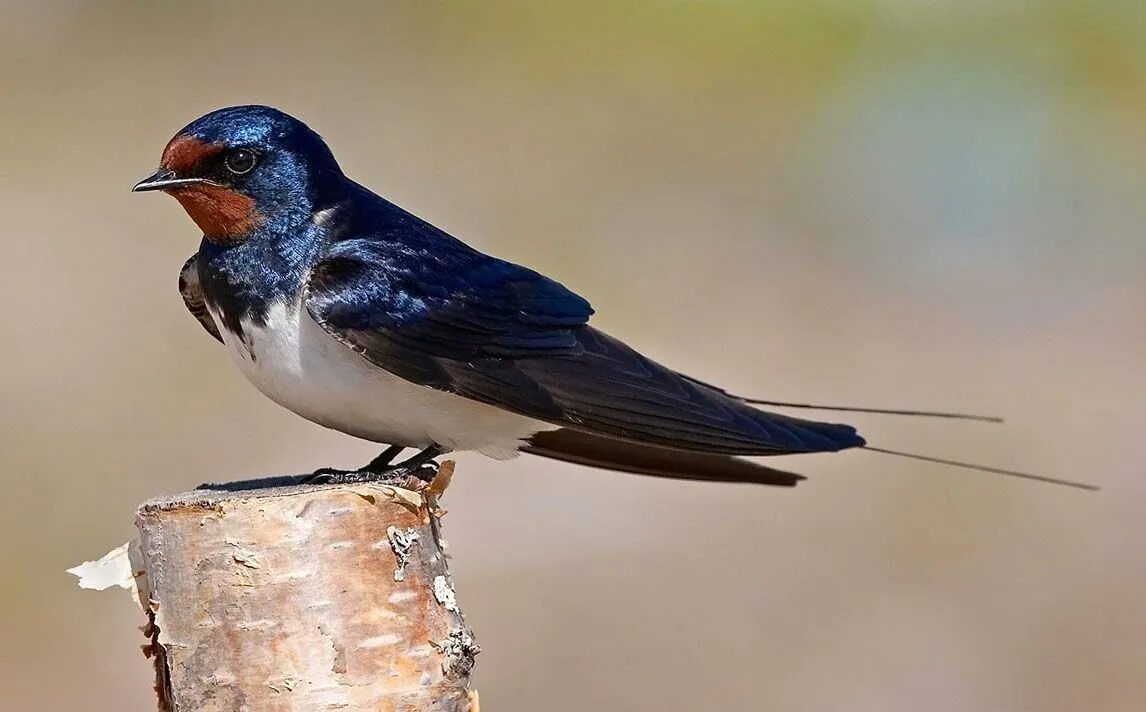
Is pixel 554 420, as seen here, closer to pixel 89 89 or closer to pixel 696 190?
pixel 696 190

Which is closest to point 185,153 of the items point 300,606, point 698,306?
point 300,606

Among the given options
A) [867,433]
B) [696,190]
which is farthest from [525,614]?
[696,190]

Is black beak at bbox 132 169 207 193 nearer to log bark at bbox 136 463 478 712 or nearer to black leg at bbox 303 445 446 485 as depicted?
black leg at bbox 303 445 446 485

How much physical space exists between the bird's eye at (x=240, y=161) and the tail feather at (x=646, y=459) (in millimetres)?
585

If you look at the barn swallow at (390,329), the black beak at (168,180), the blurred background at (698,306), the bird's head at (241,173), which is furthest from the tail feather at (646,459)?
the blurred background at (698,306)

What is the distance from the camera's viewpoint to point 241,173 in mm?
2299

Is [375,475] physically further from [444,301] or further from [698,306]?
[698,306]

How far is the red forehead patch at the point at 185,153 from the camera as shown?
225 cm

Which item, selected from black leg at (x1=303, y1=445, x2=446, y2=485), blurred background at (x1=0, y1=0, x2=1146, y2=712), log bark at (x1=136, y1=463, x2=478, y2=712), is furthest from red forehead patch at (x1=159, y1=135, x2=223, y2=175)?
blurred background at (x1=0, y1=0, x2=1146, y2=712)

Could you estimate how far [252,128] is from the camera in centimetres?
231

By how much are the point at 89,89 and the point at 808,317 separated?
417 cm

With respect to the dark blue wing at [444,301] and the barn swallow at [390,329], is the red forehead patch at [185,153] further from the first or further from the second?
the dark blue wing at [444,301]

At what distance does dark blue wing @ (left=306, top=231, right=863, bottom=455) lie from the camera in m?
2.25

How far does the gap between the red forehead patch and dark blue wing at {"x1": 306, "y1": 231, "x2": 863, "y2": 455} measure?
0.70 ft
